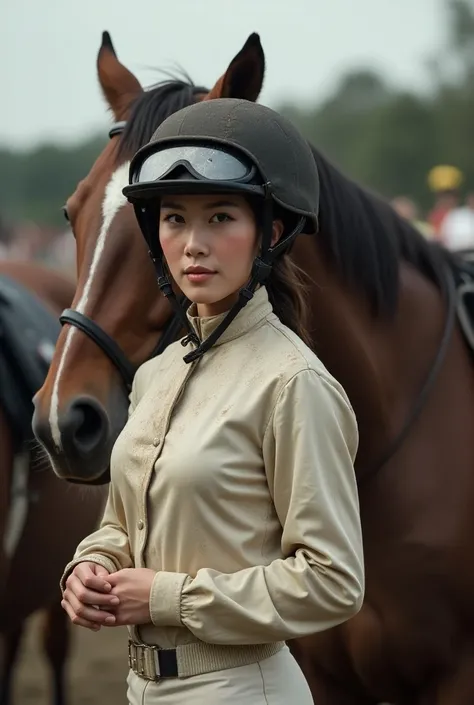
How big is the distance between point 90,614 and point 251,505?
33 cm

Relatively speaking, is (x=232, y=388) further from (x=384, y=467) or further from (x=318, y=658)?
(x=318, y=658)

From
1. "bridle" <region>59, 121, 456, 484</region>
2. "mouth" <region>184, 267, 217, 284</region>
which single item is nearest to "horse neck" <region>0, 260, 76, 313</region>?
"bridle" <region>59, 121, 456, 484</region>

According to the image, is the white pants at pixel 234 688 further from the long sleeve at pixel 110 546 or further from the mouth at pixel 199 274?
the mouth at pixel 199 274

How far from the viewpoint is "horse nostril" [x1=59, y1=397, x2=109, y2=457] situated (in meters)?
2.52

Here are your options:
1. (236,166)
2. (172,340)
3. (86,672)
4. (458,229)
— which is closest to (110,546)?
(236,166)

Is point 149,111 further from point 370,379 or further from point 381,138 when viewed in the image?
point 381,138

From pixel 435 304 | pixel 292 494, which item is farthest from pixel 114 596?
pixel 435 304

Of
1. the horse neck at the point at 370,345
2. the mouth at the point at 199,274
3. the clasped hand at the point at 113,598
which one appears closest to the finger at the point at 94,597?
the clasped hand at the point at 113,598

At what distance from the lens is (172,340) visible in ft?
9.09

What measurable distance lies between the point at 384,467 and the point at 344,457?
45.4 inches

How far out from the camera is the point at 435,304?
10.6 ft

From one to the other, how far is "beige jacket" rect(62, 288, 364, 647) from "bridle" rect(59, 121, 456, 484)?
724 millimetres

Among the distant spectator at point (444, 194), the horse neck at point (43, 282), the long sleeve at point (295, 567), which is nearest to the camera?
the long sleeve at point (295, 567)

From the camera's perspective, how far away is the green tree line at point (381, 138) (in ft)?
160
